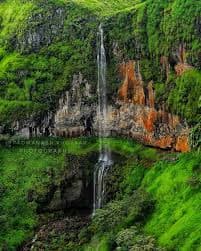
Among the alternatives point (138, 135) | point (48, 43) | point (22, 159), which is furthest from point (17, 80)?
point (138, 135)

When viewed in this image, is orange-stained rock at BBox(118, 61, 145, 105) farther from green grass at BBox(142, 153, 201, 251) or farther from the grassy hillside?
green grass at BBox(142, 153, 201, 251)

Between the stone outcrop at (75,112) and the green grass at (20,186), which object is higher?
the stone outcrop at (75,112)

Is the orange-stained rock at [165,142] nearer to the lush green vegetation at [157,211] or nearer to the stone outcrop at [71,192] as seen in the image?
the lush green vegetation at [157,211]

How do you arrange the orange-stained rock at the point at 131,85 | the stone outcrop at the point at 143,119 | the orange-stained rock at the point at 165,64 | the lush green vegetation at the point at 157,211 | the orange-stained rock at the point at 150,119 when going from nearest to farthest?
the lush green vegetation at the point at 157,211 → the stone outcrop at the point at 143,119 → the orange-stained rock at the point at 165,64 → the orange-stained rock at the point at 150,119 → the orange-stained rock at the point at 131,85

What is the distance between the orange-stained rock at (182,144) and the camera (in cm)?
5461

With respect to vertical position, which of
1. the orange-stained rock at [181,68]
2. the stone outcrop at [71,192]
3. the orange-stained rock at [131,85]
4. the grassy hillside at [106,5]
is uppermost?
the grassy hillside at [106,5]

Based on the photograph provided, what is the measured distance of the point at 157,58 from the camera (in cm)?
5822

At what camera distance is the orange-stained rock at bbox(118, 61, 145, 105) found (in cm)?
5984

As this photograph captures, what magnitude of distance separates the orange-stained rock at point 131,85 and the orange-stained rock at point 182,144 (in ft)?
19.0

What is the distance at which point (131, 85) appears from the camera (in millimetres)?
60875

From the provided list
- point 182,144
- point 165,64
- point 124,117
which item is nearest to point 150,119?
point 124,117

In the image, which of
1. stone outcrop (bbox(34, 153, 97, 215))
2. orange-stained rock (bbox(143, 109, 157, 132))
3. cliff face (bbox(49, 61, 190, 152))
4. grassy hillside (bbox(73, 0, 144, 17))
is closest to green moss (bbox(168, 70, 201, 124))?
cliff face (bbox(49, 61, 190, 152))

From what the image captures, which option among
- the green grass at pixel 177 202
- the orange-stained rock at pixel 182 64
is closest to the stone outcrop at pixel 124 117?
Result: the green grass at pixel 177 202

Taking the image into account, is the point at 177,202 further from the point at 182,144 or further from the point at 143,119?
the point at 143,119
